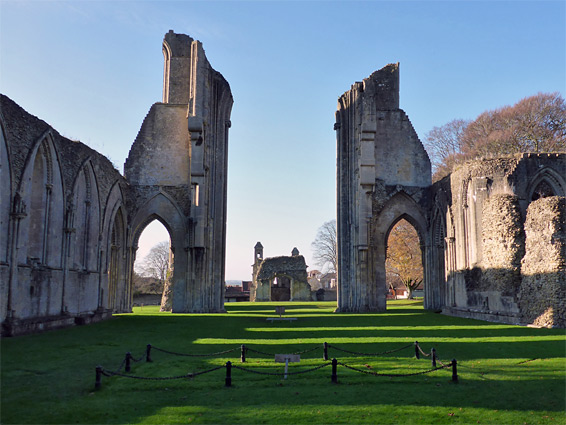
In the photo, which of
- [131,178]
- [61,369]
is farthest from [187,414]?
[131,178]

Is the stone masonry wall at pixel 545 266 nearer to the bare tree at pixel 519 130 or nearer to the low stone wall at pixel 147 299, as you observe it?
the bare tree at pixel 519 130

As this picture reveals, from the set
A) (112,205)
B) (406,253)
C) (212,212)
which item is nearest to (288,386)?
(112,205)

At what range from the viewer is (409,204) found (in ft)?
94.7

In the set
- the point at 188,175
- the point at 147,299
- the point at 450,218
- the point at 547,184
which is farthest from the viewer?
the point at 147,299

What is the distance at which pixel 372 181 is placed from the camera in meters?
27.4

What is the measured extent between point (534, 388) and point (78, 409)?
6.57m

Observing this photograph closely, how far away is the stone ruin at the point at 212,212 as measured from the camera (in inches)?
637

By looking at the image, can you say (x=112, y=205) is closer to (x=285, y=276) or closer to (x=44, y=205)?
(x=44, y=205)

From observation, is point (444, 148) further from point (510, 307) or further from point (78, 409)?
point (78, 409)

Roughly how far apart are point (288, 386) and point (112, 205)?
18.4 metres

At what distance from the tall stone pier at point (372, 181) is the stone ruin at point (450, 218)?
55 millimetres

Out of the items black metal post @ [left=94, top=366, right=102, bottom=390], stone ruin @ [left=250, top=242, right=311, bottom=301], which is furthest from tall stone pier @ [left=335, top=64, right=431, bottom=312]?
stone ruin @ [left=250, top=242, right=311, bottom=301]

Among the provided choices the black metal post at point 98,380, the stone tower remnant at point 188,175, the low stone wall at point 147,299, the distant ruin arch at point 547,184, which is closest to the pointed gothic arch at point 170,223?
the stone tower remnant at point 188,175

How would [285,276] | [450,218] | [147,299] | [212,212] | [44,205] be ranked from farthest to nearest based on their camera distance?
[285,276] → [147,299] → [212,212] → [450,218] → [44,205]
